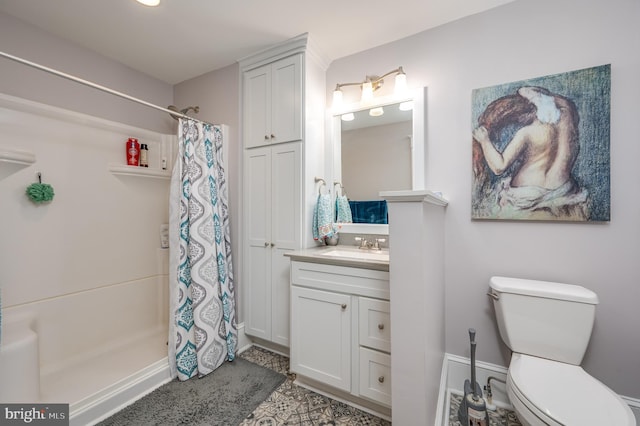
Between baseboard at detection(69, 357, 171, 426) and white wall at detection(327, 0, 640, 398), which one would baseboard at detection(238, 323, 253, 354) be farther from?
white wall at detection(327, 0, 640, 398)

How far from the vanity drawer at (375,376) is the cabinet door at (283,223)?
28.2 inches

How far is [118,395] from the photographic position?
58.5 inches

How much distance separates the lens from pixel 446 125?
171cm

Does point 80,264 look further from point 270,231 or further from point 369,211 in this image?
point 369,211

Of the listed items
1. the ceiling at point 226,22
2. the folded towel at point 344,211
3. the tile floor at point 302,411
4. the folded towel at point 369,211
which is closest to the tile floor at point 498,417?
the tile floor at point 302,411

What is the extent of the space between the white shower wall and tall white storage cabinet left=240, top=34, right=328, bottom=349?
2.88 ft

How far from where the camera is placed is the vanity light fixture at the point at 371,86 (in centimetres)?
175

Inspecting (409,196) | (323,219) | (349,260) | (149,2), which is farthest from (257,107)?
(409,196)

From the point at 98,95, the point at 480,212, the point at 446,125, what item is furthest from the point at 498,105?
the point at 98,95

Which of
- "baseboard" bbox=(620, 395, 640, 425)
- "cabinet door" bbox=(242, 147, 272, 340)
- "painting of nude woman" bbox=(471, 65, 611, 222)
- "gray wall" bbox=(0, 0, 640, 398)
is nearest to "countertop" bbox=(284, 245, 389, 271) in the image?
"cabinet door" bbox=(242, 147, 272, 340)

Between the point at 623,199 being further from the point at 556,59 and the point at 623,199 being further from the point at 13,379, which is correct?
the point at 13,379

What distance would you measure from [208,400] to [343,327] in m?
0.94

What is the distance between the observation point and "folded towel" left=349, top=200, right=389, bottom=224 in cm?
194

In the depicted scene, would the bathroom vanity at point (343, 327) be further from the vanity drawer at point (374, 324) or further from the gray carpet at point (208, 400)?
the gray carpet at point (208, 400)
